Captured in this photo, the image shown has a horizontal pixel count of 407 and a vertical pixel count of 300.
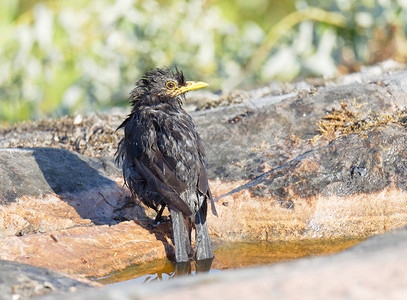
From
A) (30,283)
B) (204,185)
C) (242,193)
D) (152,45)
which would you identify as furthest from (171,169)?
(152,45)

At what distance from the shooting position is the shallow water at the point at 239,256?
451 cm

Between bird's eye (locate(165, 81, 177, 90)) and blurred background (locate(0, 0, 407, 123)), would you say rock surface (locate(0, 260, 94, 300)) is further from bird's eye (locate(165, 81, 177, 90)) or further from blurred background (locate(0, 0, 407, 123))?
blurred background (locate(0, 0, 407, 123))

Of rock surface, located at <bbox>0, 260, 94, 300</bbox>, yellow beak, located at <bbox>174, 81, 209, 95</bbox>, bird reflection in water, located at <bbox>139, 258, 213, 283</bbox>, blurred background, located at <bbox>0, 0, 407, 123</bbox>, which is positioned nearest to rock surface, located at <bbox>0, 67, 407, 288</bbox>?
bird reflection in water, located at <bbox>139, 258, 213, 283</bbox>

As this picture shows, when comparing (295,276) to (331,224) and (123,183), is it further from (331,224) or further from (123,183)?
(123,183)

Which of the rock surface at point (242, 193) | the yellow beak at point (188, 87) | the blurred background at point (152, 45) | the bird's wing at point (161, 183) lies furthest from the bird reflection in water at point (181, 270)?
the blurred background at point (152, 45)

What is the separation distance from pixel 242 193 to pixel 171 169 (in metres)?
0.75

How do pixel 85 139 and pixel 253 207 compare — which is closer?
pixel 253 207

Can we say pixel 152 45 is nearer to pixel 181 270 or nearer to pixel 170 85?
pixel 170 85

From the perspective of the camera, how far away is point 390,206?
5031mm

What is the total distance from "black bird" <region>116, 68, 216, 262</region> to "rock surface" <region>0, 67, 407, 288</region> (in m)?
0.28

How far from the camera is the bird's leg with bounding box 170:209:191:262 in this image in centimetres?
461

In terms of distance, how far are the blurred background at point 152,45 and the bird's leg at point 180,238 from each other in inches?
243

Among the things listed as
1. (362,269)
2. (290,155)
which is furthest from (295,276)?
(290,155)

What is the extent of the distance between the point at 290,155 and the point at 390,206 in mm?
1165
